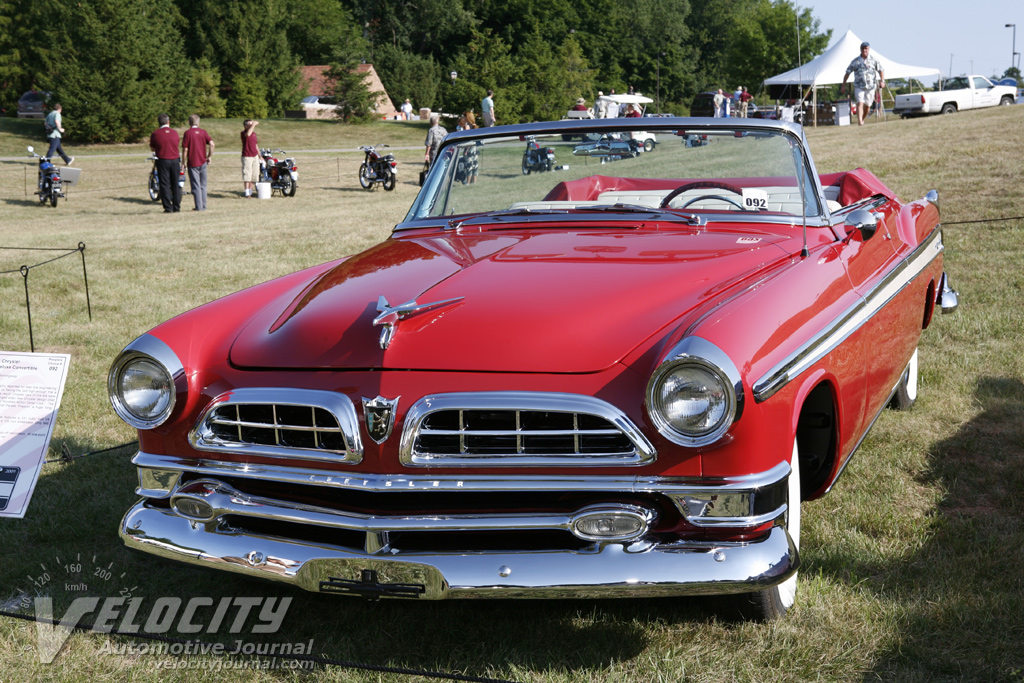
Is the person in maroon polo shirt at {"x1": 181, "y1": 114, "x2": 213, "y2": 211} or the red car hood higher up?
the person in maroon polo shirt at {"x1": 181, "y1": 114, "x2": 213, "y2": 211}

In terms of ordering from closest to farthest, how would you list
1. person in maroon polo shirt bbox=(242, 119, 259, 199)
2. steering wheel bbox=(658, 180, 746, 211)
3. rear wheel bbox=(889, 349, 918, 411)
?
steering wheel bbox=(658, 180, 746, 211)
rear wheel bbox=(889, 349, 918, 411)
person in maroon polo shirt bbox=(242, 119, 259, 199)

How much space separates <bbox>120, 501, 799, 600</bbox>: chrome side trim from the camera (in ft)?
7.96

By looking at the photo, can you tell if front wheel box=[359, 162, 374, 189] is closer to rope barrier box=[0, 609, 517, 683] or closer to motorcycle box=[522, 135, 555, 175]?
motorcycle box=[522, 135, 555, 175]

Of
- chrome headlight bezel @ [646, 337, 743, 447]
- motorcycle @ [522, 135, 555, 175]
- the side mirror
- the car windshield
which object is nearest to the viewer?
chrome headlight bezel @ [646, 337, 743, 447]

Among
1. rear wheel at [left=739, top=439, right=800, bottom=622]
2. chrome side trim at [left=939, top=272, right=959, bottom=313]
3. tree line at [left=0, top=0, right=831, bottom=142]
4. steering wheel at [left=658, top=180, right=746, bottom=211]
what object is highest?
tree line at [left=0, top=0, right=831, bottom=142]

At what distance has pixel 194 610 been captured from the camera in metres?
3.23

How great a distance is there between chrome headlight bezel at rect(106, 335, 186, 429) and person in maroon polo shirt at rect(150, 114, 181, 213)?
1353 centimetres

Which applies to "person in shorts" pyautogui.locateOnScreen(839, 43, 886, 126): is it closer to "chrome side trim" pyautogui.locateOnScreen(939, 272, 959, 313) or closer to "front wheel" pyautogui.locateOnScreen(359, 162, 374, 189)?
"front wheel" pyautogui.locateOnScreen(359, 162, 374, 189)

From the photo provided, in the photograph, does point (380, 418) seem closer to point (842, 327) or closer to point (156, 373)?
point (156, 373)

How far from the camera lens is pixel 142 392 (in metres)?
2.95

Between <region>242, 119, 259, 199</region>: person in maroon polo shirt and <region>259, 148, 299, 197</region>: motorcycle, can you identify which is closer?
<region>242, 119, 259, 199</region>: person in maroon polo shirt

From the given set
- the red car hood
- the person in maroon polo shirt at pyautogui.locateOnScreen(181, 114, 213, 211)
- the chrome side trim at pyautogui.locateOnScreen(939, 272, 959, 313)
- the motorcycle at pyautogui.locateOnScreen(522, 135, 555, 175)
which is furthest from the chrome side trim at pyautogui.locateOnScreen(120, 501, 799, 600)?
the person in maroon polo shirt at pyautogui.locateOnScreen(181, 114, 213, 211)

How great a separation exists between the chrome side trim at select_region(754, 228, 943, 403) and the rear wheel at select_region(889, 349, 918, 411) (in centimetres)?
60

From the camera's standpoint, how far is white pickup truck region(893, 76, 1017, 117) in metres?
29.6
